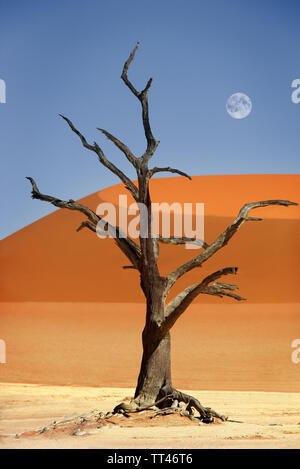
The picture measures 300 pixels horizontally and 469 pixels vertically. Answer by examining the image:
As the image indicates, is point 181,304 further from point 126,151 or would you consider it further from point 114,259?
point 114,259

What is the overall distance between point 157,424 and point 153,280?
8.13 ft

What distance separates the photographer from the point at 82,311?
118 ft

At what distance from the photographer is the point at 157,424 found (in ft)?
30.0

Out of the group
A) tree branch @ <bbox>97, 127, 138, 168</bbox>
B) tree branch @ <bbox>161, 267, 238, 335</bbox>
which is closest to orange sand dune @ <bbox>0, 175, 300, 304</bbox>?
tree branch @ <bbox>161, 267, 238, 335</bbox>

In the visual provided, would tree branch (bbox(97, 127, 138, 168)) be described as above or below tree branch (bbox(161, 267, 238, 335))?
above

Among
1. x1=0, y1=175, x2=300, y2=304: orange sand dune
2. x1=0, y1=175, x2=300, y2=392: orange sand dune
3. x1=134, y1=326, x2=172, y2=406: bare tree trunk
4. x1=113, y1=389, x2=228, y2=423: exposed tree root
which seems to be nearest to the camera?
x1=113, y1=389, x2=228, y2=423: exposed tree root

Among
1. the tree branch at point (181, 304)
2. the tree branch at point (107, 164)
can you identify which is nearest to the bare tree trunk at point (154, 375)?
the tree branch at point (181, 304)

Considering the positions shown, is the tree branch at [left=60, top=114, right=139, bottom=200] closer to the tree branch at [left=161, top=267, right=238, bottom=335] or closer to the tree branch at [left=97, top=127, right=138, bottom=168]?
the tree branch at [left=97, top=127, right=138, bottom=168]

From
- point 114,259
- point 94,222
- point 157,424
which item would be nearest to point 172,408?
point 157,424

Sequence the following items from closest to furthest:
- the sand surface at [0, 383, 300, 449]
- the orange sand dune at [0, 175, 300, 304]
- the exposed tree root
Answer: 1. the sand surface at [0, 383, 300, 449]
2. the exposed tree root
3. the orange sand dune at [0, 175, 300, 304]

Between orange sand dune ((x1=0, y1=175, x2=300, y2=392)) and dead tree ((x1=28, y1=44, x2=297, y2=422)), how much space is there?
7805 millimetres

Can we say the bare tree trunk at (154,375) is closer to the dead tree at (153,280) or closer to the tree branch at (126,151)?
the dead tree at (153,280)

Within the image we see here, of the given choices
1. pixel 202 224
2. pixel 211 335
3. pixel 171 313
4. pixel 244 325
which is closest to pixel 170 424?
pixel 171 313

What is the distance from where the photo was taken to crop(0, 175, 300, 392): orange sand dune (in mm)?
21188
